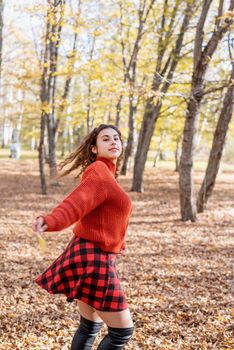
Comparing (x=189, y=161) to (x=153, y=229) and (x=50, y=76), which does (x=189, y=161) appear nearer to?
(x=153, y=229)

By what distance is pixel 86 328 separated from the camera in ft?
9.27

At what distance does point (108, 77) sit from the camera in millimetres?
13109

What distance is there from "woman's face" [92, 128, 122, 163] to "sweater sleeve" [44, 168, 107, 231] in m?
0.25

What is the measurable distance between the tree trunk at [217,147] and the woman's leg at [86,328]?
26.1ft

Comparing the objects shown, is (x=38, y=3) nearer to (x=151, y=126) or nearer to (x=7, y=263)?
(x=7, y=263)

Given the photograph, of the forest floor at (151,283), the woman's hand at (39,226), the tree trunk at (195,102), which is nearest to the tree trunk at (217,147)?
the forest floor at (151,283)

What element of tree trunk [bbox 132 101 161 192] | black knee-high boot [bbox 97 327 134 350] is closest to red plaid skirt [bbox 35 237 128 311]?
black knee-high boot [bbox 97 327 134 350]

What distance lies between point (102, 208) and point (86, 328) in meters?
0.92

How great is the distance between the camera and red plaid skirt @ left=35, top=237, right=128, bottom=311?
254 cm

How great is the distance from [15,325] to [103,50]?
15.7 metres

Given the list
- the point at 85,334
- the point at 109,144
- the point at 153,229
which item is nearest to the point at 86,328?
the point at 85,334

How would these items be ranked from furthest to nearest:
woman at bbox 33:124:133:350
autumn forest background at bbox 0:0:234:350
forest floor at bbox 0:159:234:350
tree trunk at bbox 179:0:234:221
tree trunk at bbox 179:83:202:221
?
tree trunk at bbox 179:83:202:221 < tree trunk at bbox 179:0:234:221 < autumn forest background at bbox 0:0:234:350 < forest floor at bbox 0:159:234:350 < woman at bbox 33:124:133:350

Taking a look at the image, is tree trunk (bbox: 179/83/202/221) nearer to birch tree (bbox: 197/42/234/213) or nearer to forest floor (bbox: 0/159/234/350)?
forest floor (bbox: 0/159/234/350)

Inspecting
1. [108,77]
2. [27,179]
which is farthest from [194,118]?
[27,179]
